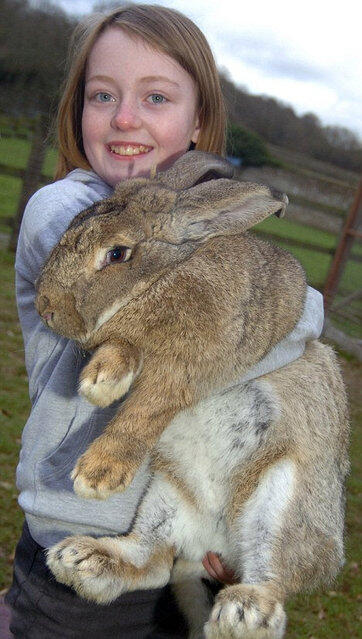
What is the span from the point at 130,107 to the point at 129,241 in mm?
562

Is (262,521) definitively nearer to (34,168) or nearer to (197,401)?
(197,401)

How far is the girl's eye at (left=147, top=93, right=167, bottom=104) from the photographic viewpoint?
2.21 m

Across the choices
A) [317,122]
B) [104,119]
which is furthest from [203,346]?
[317,122]

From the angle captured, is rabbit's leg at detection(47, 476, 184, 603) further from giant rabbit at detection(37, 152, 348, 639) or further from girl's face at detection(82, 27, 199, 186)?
girl's face at detection(82, 27, 199, 186)

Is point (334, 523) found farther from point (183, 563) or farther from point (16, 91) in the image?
point (16, 91)

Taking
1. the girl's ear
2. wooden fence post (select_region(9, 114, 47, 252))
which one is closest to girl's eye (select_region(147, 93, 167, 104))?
the girl's ear

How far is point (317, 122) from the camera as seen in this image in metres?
18.8

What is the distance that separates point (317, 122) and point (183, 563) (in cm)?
1804

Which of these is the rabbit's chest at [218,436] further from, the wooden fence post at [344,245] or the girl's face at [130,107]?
the wooden fence post at [344,245]

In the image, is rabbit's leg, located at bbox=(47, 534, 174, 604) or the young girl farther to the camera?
the young girl

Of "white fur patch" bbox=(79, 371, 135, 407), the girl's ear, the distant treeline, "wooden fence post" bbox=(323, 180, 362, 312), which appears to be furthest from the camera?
the distant treeline

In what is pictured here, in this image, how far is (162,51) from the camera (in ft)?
7.25

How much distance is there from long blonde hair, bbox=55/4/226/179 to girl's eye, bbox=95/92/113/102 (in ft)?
0.57

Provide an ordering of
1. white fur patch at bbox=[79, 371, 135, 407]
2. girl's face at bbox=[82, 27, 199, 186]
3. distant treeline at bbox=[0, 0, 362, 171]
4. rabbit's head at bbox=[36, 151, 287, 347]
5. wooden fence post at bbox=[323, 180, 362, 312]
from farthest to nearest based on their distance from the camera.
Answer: distant treeline at bbox=[0, 0, 362, 171]
wooden fence post at bbox=[323, 180, 362, 312]
girl's face at bbox=[82, 27, 199, 186]
rabbit's head at bbox=[36, 151, 287, 347]
white fur patch at bbox=[79, 371, 135, 407]
